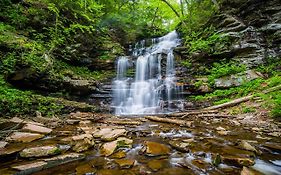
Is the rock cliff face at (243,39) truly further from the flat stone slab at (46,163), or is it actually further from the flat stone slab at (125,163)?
the flat stone slab at (46,163)

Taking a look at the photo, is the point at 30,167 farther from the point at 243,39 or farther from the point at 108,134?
the point at 243,39

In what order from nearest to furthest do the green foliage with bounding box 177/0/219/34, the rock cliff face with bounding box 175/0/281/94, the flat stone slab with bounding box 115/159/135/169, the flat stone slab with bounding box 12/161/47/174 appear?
the flat stone slab with bounding box 12/161/47/174 → the flat stone slab with bounding box 115/159/135/169 → the rock cliff face with bounding box 175/0/281/94 → the green foliage with bounding box 177/0/219/34

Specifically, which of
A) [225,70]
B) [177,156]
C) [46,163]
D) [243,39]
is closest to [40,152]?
[46,163]

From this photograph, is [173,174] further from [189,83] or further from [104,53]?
[104,53]

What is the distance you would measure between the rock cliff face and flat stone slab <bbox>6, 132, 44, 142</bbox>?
7.69 metres

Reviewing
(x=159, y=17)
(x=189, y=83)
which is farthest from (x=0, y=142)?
(x=159, y=17)

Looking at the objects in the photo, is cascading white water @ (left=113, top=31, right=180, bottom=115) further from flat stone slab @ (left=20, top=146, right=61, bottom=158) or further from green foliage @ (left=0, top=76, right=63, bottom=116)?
flat stone slab @ (left=20, top=146, right=61, bottom=158)

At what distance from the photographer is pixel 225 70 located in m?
9.98

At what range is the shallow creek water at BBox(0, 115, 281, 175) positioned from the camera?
93.8 inches

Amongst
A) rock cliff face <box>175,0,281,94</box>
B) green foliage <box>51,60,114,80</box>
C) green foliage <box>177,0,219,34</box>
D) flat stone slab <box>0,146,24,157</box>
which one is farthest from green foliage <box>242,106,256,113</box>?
green foliage <box>177,0,219,34</box>

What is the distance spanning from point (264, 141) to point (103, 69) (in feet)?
34.9

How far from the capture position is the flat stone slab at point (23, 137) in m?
3.48

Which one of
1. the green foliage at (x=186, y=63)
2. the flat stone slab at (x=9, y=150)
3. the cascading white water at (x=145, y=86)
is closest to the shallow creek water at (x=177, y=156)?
the flat stone slab at (x=9, y=150)

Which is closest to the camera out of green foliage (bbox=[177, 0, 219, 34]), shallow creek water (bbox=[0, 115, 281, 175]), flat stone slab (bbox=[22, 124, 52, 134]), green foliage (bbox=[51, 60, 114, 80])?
shallow creek water (bbox=[0, 115, 281, 175])
